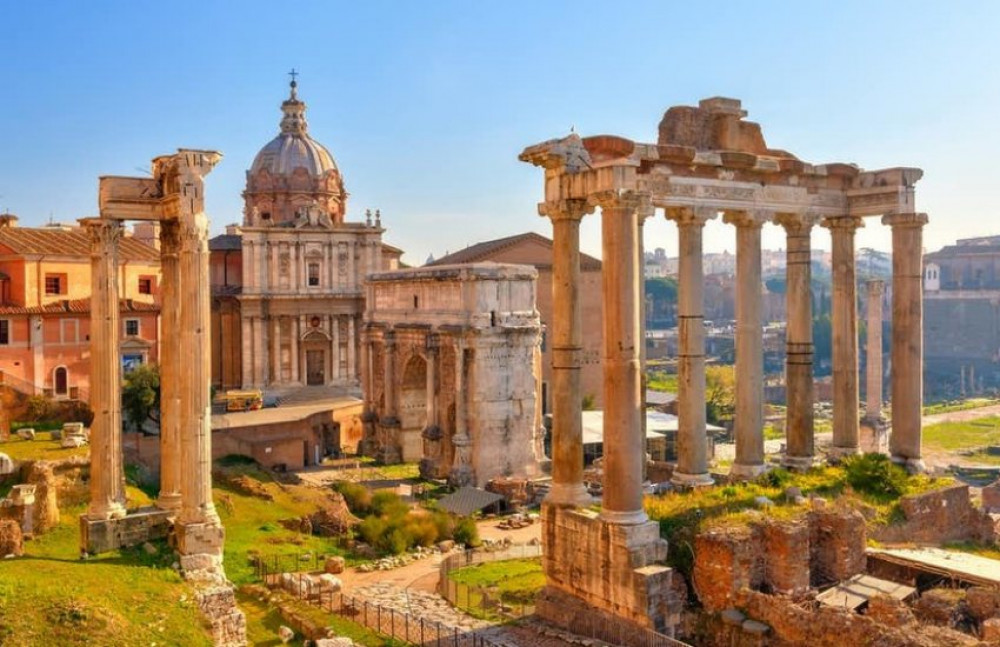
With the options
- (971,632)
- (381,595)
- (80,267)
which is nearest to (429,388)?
(80,267)

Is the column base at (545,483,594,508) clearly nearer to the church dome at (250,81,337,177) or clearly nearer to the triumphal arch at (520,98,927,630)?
the triumphal arch at (520,98,927,630)

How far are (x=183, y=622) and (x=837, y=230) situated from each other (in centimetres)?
1427

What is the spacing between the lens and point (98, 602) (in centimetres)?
1404

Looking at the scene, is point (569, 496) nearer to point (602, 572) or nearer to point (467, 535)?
point (602, 572)

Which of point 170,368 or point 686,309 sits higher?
point 686,309

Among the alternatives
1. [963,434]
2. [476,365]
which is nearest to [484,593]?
[476,365]

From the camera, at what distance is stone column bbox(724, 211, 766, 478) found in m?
18.6

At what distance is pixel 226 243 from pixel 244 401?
481 inches

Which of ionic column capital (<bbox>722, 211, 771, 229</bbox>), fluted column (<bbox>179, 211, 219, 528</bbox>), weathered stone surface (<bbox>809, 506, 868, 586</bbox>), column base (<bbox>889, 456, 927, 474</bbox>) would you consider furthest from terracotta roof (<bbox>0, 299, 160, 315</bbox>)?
weathered stone surface (<bbox>809, 506, 868, 586</bbox>)

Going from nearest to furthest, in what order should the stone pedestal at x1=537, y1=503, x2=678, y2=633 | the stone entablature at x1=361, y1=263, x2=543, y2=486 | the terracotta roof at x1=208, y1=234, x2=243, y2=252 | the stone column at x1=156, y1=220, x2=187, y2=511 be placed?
the stone pedestal at x1=537, y1=503, x2=678, y2=633 < the stone column at x1=156, y1=220, x2=187, y2=511 < the stone entablature at x1=361, y1=263, x2=543, y2=486 < the terracotta roof at x1=208, y1=234, x2=243, y2=252

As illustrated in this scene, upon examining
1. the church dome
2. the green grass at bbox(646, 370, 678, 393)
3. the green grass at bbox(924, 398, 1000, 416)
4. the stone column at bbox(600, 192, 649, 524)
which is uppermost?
the church dome

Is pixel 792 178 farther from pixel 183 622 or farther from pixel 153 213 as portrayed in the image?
pixel 183 622

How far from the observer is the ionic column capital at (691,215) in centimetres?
1773

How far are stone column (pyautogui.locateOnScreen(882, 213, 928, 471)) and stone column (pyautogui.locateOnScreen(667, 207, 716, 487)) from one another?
171 inches
